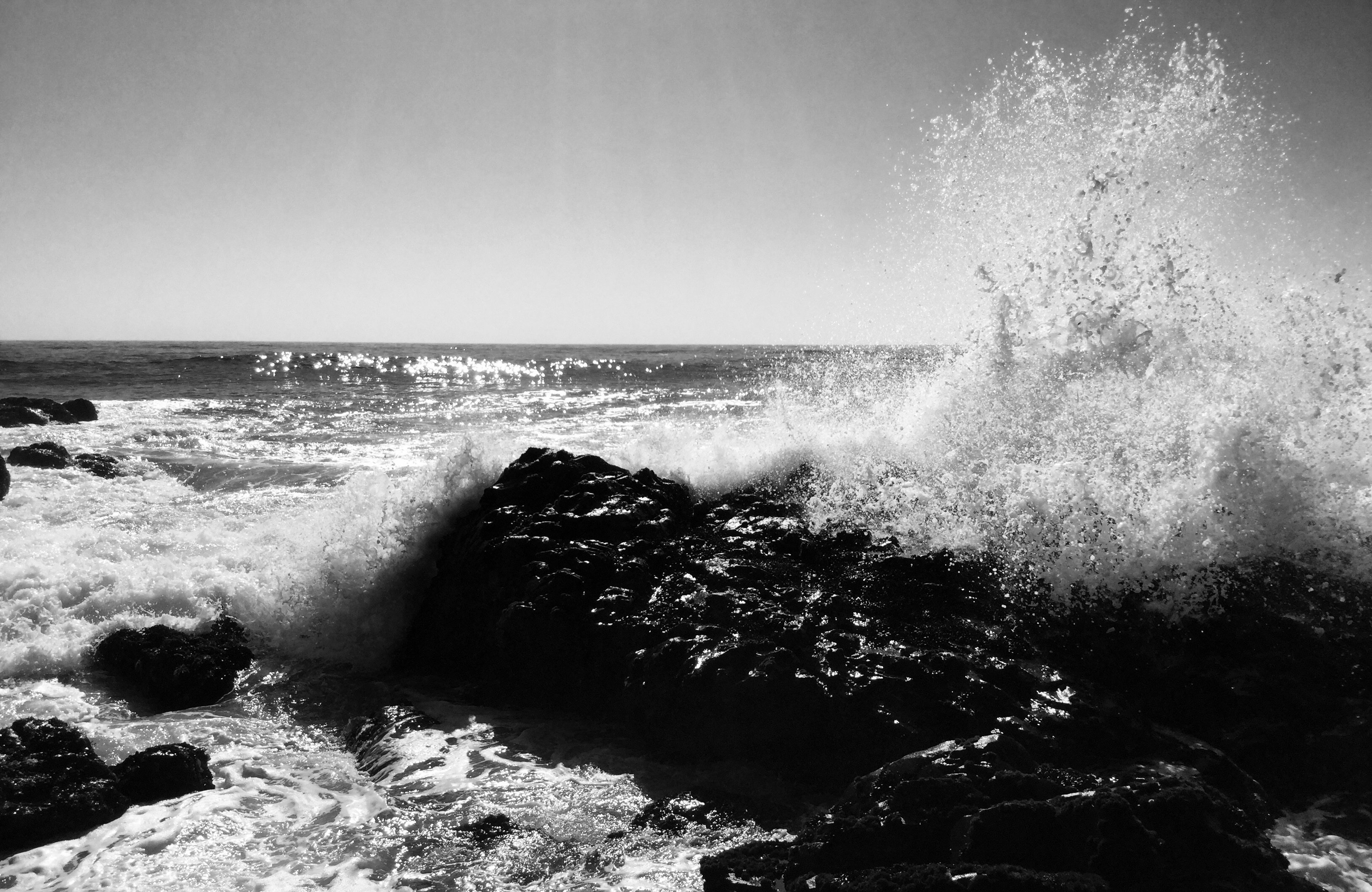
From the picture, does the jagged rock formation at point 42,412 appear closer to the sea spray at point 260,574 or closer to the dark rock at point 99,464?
the dark rock at point 99,464

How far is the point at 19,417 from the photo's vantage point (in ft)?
59.7

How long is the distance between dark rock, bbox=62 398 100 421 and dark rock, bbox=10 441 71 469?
7438mm

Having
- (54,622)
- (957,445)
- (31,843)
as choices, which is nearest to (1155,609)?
(957,445)

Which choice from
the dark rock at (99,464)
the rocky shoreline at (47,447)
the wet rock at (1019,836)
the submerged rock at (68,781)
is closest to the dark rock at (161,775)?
the submerged rock at (68,781)

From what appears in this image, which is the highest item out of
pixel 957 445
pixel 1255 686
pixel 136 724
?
pixel 957 445

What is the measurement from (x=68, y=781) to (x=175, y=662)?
1746 mm

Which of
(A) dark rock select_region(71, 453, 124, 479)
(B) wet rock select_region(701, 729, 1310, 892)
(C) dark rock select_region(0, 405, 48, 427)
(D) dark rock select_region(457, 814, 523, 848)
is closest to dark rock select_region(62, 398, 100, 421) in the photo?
(C) dark rock select_region(0, 405, 48, 427)

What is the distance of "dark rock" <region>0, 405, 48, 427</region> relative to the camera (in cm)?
1791

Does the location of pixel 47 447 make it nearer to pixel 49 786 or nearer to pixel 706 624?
pixel 49 786

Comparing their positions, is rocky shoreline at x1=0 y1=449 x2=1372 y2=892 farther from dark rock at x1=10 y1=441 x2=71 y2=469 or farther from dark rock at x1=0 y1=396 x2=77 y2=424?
dark rock at x1=0 y1=396 x2=77 y2=424

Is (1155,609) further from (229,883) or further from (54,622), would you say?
(54,622)

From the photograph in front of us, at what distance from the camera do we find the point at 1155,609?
524 cm

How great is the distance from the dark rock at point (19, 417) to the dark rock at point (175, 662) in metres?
16.3

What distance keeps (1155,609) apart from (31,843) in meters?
6.98
